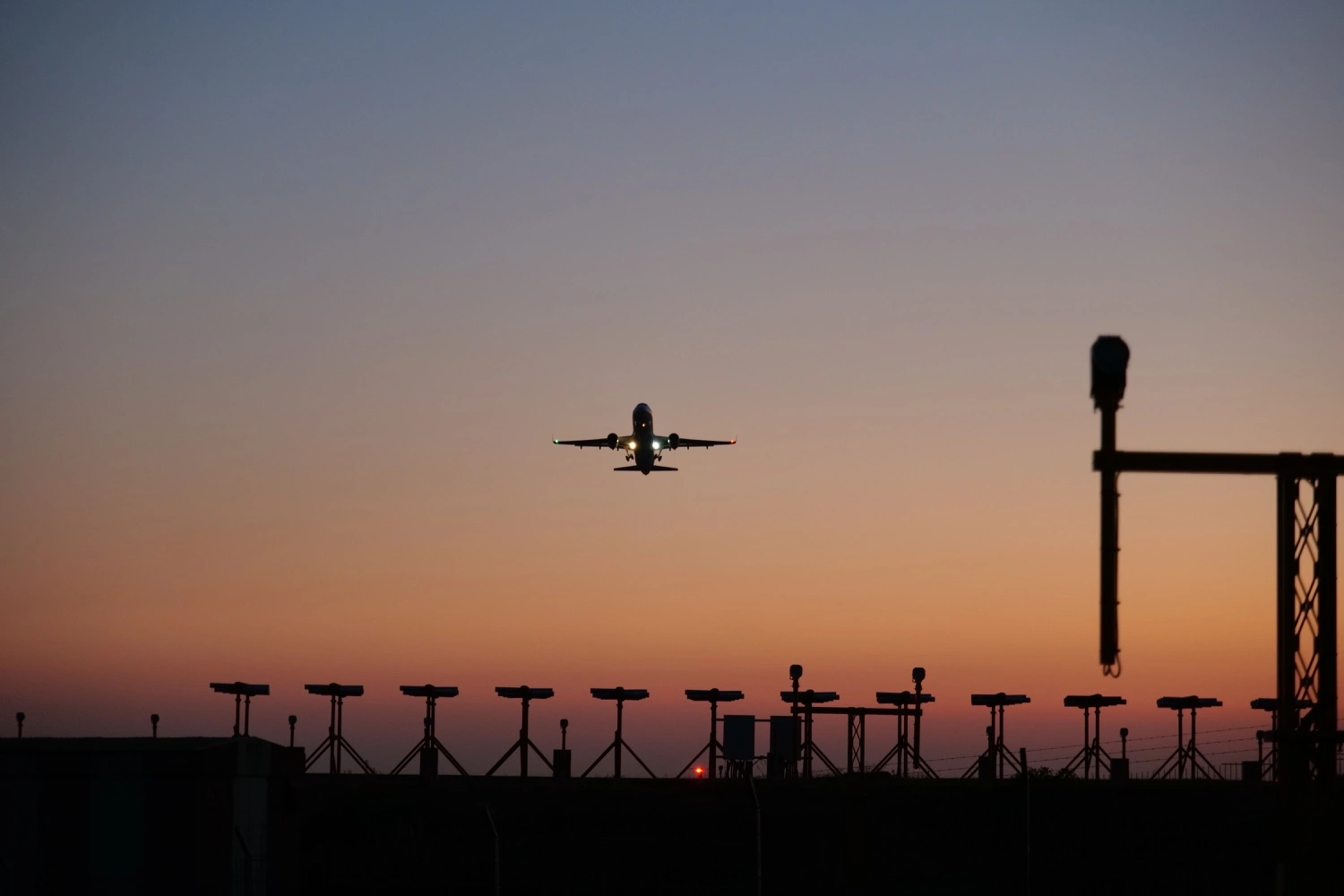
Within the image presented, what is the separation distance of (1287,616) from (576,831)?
25.8m

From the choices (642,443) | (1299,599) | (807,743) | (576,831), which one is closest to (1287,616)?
(1299,599)

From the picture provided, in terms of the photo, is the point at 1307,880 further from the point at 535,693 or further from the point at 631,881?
the point at 535,693

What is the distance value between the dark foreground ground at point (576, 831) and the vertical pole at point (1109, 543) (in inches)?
471

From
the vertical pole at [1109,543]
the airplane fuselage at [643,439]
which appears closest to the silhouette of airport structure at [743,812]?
the vertical pole at [1109,543]

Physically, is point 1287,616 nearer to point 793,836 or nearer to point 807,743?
point 793,836

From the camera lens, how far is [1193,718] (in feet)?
208

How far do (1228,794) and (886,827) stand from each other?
1201 cm

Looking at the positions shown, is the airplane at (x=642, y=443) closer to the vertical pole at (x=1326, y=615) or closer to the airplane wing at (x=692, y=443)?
the airplane wing at (x=692, y=443)

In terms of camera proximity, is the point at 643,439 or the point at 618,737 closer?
the point at 618,737

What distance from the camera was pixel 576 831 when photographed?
4766 cm

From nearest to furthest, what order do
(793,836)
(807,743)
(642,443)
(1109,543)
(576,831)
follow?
(1109,543) < (793,836) < (576,831) < (807,743) < (642,443)

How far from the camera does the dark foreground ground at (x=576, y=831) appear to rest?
3738 cm

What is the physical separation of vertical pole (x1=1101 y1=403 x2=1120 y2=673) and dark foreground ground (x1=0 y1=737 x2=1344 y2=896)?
12.0 meters

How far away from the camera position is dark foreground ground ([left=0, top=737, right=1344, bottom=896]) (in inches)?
1471
